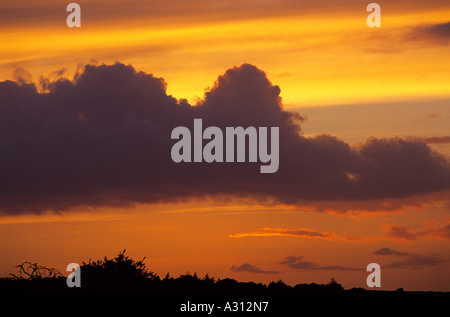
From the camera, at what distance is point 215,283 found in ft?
274

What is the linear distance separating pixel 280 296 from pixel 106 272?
2696 centimetres
